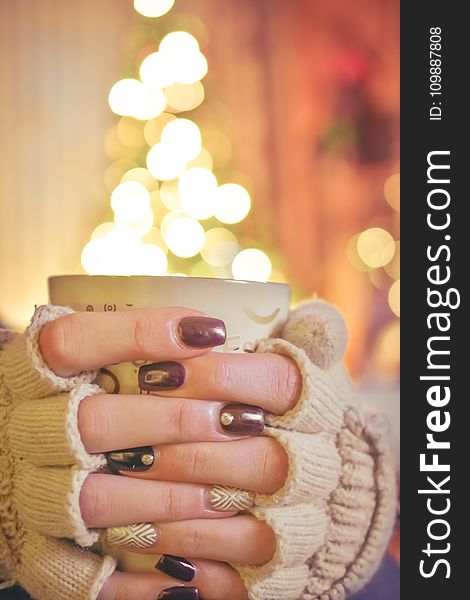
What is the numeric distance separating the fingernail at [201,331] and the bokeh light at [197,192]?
166cm

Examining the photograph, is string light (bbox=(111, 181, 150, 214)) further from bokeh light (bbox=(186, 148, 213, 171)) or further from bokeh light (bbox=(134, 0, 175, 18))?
bokeh light (bbox=(134, 0, 175, 18))

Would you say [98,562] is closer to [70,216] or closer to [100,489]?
[100,489]

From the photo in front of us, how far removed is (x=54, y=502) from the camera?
1.23 ft

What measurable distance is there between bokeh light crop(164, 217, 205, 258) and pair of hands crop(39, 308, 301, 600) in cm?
157

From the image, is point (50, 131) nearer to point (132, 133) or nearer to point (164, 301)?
point (132, 133)

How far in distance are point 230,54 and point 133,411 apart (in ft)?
9.22

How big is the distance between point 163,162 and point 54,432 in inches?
66.5

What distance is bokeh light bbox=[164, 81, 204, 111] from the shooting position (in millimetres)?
2111

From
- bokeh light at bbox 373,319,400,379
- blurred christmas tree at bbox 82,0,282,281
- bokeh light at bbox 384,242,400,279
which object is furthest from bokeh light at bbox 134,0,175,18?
bokeh light at bbox 373,319,400,379

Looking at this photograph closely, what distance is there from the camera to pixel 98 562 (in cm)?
39

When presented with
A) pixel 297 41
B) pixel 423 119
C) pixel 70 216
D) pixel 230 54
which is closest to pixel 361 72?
pixel 297 41

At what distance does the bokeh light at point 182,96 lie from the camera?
211 cm

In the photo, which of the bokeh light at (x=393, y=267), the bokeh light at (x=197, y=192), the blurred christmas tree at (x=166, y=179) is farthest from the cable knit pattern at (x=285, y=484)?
the bokeh light at (x=393, y=267)

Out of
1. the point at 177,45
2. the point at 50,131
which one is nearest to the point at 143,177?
the point at 177,45
